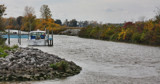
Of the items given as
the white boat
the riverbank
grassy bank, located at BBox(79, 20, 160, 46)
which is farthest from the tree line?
the riverbank

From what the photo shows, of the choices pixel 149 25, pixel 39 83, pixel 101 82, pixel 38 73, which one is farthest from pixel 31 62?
pixel 149 25

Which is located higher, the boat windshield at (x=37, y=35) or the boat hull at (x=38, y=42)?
the boat windshield at (x=37, y=35)

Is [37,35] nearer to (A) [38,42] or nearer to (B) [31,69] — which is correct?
(A) [38,42]

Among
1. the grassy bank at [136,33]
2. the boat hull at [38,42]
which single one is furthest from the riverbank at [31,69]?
the grassy bank at [136,33]

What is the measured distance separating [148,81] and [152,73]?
3192mm

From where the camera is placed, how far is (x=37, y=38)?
48281 mm

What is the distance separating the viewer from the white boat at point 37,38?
47.0 metres

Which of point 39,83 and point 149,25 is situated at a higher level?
point 149,25

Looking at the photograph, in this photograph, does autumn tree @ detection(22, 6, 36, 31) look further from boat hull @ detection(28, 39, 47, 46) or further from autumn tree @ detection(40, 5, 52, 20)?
boat hull @ detection(28, 39, 47, 46)

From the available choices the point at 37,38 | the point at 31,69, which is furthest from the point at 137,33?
the point at 31,69

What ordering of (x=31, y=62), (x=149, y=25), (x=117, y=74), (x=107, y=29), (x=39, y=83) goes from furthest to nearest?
(x=107, y=29) < (x=149, y=25) < (x=117, y=74) < (x=31, y=62) < (x=39, y=83)

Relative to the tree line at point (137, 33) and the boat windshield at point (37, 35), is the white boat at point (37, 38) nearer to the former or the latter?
the boat windshield at point (37, 35)

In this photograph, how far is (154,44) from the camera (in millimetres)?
52094

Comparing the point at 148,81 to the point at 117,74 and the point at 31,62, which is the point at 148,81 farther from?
the point at 31,62
